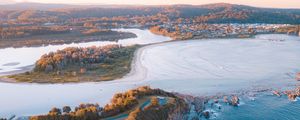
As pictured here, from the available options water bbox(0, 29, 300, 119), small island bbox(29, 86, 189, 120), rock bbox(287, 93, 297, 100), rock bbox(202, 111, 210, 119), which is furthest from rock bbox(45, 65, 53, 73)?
rock bbox(287, 93, 297, 100)

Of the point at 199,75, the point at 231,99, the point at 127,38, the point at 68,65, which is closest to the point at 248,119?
the point at 231,99

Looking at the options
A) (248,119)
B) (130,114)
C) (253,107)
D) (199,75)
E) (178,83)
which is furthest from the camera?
(199,75)

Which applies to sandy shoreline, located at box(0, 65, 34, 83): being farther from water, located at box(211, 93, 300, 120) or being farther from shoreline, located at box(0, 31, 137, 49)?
shoreline, located at box(0, 31, 137, 49)

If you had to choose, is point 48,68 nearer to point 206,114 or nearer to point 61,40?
point 206,114

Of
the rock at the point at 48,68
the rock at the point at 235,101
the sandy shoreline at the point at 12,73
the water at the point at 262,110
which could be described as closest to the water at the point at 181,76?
the water at the point at 262,110

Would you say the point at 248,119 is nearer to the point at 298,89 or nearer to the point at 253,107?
the point at 253,107

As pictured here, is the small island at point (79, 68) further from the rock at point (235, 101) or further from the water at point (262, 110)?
the water at point (262, 110)

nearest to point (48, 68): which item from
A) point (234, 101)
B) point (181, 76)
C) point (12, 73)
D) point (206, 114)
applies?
point (12, 73)
